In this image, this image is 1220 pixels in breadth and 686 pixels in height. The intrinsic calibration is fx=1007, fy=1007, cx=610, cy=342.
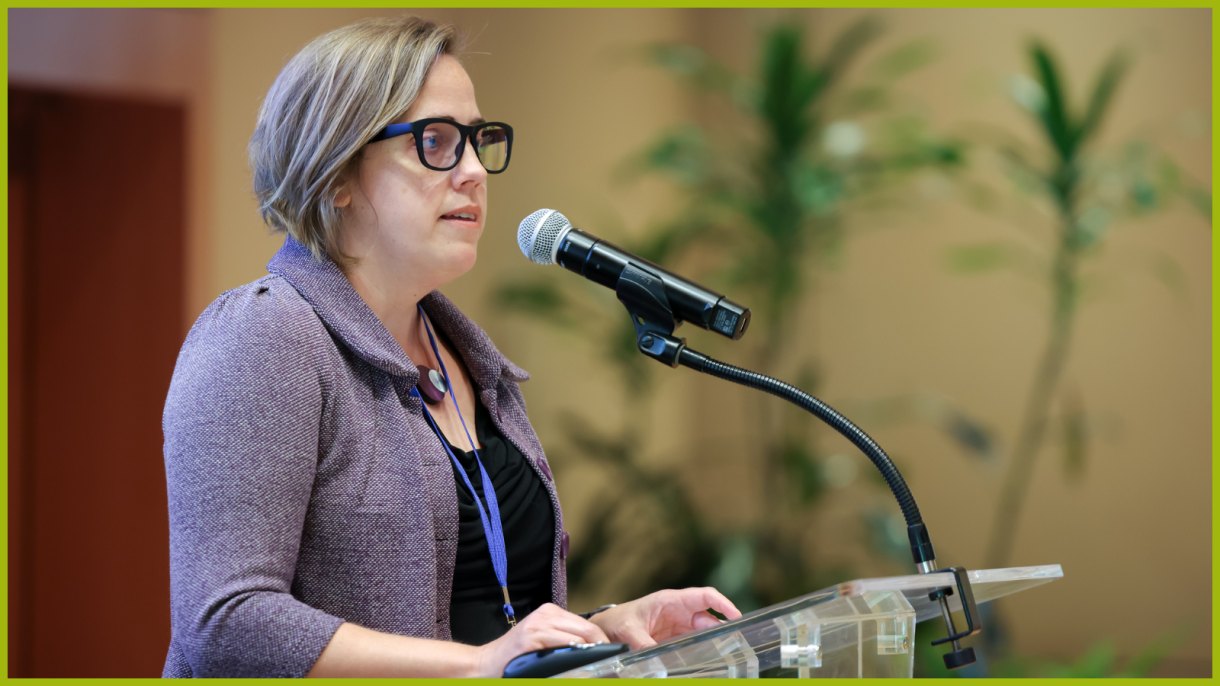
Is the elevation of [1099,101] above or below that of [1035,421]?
above

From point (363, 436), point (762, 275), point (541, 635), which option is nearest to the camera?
point (541, 635)

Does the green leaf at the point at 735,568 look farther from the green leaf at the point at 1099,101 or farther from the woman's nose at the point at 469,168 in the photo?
the woman's nose at the point at 469,168

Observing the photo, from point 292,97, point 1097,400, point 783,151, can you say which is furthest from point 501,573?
point 1097,400

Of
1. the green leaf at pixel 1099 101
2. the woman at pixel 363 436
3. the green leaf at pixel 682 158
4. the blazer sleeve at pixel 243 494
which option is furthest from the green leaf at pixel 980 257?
the blazer sleeve at pixel 243 494

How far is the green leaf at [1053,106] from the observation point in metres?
2.99

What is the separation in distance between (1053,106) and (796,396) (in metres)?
2.41

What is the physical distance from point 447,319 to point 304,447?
0.45m

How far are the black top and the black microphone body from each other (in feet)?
1.08

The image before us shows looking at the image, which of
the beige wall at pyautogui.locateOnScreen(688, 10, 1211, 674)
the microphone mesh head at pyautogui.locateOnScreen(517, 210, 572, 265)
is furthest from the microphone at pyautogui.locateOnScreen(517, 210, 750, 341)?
the beige wall at pyautogui.locateOnScreen(688, 10, 1211, 674)

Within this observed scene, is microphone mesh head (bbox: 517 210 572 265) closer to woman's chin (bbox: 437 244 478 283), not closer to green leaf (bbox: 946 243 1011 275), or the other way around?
woman's chin (bbox: 437 244 478 283)

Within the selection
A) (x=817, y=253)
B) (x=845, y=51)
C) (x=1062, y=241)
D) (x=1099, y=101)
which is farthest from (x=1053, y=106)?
(x=817, y=253)

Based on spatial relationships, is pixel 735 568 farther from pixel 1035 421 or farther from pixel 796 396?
pixel 796 396

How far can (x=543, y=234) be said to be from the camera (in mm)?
1176

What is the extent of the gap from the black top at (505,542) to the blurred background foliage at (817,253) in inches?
70.2
